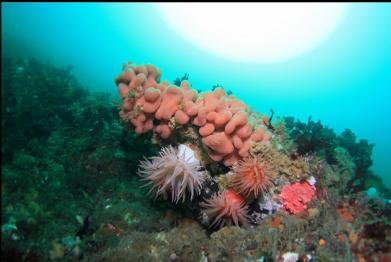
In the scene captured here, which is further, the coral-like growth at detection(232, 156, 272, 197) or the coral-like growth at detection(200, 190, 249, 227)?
the coral-like growth at detection(200, 190, 249, 227)

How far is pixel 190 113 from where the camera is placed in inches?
205

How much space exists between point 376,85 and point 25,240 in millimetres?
91543

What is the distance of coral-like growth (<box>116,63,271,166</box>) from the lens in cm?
510

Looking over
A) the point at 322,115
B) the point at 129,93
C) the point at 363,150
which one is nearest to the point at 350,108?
the point at 322,115

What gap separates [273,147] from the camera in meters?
5.35

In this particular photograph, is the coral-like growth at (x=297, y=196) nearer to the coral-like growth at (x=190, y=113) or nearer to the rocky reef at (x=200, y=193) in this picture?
the rocky reef at (x=200, y=193)

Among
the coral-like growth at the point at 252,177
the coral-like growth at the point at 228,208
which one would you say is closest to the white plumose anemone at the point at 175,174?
the coral-like growth at the point at 228,208

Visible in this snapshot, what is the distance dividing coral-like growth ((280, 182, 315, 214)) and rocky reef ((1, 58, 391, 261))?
2cm

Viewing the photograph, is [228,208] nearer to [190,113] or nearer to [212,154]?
[212,154]

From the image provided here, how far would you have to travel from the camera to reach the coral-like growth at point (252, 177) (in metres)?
4.82

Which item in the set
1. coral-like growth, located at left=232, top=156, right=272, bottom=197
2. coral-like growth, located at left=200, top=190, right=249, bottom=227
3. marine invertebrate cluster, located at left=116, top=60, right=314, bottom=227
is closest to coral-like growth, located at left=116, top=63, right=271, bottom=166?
marine invertebrate cluster, located at left=116, top=60, right=314, bottom=227

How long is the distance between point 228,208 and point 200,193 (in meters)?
0.59

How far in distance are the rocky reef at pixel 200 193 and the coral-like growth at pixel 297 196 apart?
0.02 metres

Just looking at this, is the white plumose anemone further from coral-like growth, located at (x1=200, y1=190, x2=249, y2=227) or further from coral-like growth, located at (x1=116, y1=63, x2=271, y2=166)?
coral-like growth, located at (x1=116, y1=63, x2=271, y2=166)
